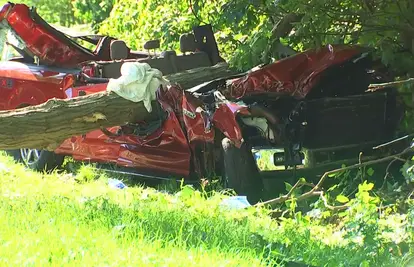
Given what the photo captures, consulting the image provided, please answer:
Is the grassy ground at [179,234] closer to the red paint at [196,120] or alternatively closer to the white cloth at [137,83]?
the red paint at [196,120]

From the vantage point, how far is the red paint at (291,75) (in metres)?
7.36

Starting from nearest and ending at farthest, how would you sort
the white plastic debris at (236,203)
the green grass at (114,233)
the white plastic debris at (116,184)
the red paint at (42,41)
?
the green grass at (114,233) → the white plastic debris at (236,203) → the white plastic debris at (116,184) → the red paint at (42,41)

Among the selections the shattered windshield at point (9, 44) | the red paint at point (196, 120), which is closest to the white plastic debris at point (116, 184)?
the red paint at point (196, 120)

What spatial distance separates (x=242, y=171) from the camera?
7.21 m

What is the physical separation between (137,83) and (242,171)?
1537mm

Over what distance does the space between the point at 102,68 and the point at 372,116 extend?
3.36 meters

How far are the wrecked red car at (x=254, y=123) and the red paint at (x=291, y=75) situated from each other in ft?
0.03

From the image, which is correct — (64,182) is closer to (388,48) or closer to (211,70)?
(211,70)

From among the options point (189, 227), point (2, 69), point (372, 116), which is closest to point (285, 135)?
point (372, 116)

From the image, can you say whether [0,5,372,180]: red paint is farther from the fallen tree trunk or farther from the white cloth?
the fallen tree trunk

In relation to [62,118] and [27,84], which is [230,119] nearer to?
[62,118]

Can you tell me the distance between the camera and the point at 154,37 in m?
13.1

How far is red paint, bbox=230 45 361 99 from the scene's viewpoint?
7363 millimetres

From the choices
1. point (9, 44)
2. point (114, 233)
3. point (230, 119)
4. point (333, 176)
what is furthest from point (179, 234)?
point (9, 44)
